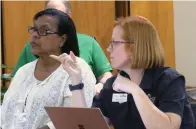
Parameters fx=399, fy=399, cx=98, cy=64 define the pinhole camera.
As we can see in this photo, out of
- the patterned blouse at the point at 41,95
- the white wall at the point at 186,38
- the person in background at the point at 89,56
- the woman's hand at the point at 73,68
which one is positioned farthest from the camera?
the white wall at the point at 186,38

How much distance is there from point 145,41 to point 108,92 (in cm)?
32

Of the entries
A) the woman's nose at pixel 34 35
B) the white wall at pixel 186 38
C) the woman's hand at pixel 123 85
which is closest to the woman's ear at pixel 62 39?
the woman's nose at pixel 34 35

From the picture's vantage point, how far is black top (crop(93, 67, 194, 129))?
1.72 m

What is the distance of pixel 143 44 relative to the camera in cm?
177

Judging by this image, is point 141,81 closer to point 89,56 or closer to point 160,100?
point 160,100

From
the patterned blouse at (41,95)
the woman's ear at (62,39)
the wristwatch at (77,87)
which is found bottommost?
the patterned blouse at (41,95)

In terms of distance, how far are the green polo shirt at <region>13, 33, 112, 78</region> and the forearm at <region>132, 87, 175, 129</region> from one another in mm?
1170

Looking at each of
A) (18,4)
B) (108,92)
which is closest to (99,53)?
(108,92)

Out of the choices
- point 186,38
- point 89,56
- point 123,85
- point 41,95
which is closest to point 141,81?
point 123,85

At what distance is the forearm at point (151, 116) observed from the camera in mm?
1642

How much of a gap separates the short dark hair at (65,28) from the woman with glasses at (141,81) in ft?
1.51

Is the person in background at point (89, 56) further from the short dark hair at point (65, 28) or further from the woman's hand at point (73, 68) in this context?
the woman's hand at point (73, 68)

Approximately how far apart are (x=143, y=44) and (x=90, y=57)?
1.13 meters

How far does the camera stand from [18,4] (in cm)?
433
